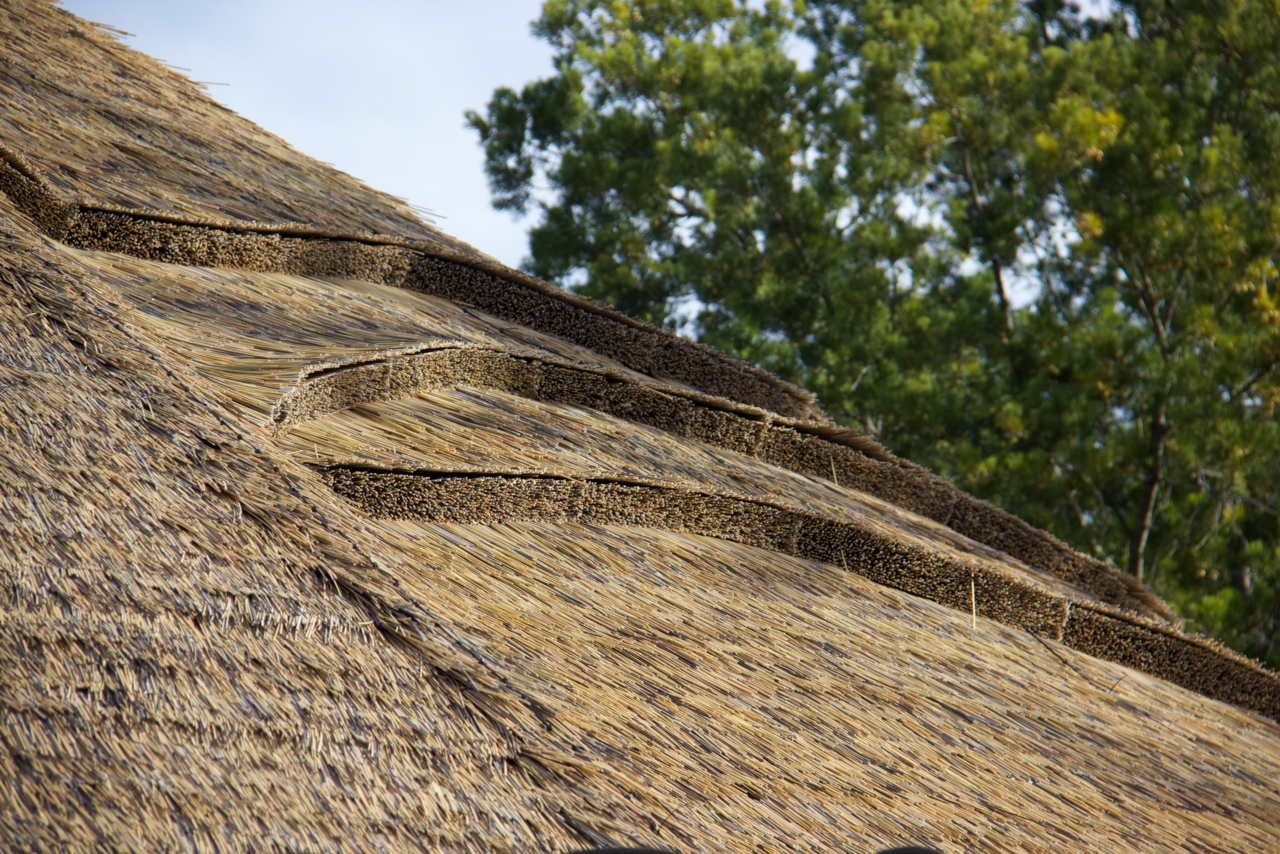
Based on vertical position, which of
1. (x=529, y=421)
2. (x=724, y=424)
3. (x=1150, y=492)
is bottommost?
(x=529, y=421)

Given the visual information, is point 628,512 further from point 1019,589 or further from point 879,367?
point 879,367

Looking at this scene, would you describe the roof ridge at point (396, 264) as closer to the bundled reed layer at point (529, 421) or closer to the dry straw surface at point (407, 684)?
the bundled reed layer at point (529, 421)

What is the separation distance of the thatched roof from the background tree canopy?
295 inches

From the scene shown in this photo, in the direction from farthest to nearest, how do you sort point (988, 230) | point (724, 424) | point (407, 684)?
1. point (988, 230)
2. point (724, 424)
3. point (407, 684)

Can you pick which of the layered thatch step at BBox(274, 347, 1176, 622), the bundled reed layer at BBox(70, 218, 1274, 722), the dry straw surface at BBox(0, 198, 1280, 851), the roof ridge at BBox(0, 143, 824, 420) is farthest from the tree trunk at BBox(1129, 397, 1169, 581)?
the dry straw surface at BBox(0, 198, 1280, 851)

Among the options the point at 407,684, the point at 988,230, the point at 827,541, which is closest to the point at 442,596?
the point at 407,684

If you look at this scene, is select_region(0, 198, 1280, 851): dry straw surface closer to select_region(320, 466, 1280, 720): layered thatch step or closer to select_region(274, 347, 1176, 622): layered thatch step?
select_region(320, 466, 1280, 720): layered thatch step

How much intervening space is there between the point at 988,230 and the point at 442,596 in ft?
44.9

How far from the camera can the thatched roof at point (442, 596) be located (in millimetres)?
1789

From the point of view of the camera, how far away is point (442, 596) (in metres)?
2.46

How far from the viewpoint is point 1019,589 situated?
4.20m

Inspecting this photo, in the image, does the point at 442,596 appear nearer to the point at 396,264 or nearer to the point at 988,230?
the point at 396,264

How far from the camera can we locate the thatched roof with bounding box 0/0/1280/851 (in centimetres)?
179

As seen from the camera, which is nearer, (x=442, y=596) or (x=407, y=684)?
(x=407, y=684)
